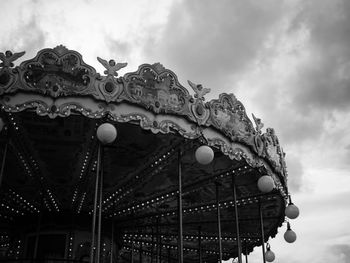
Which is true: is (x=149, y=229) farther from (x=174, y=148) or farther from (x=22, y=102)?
(x=22, y=102)

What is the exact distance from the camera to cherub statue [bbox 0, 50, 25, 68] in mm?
8883

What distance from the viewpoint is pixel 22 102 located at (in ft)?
Result: 28.8

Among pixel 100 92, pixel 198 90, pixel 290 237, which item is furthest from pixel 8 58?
pixel 290 237

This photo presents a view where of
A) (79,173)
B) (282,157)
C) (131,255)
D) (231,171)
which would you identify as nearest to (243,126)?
(231,171)

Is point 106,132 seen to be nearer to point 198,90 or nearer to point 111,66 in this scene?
point 111,66

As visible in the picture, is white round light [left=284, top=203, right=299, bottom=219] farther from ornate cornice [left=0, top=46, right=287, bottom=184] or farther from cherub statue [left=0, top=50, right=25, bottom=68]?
cherub statue [left=0, top=50, right=25, bottom=68]

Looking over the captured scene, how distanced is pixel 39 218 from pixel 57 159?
3500mm

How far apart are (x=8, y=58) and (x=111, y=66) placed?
2181mm

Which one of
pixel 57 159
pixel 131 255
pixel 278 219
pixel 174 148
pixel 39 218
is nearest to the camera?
pixel 174 148

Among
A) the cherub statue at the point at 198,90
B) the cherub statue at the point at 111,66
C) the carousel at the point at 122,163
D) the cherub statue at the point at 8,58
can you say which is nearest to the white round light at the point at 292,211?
the carousel at the point at 122,163

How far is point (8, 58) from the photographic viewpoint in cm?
891

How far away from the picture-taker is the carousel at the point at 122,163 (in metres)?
8.87

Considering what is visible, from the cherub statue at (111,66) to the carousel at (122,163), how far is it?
0.02 metres

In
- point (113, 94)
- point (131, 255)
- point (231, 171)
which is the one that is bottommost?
point (131, 255)
